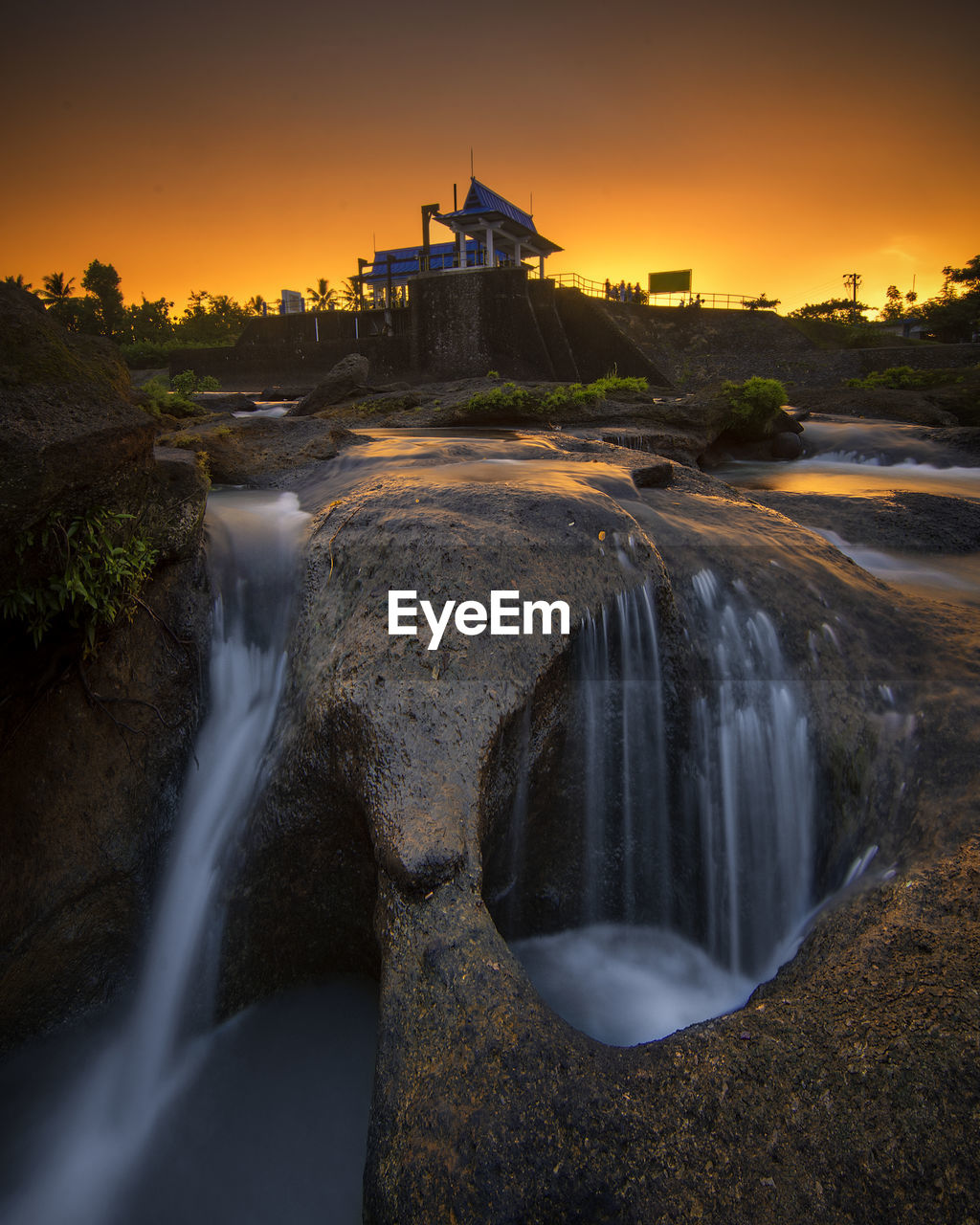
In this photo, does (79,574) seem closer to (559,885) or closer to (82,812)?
(82,812)

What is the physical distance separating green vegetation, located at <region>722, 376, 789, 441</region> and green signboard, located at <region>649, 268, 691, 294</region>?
1169 inches

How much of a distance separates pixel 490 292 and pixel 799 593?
83.5 ft

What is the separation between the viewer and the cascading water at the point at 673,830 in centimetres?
372

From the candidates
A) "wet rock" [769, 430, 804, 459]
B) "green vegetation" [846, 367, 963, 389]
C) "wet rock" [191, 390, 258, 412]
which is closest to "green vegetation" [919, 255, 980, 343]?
"green vegetation" [846, 367, 963, 389]

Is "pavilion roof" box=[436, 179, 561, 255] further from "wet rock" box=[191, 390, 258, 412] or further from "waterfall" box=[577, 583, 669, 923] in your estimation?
"waterfall" box=[577, 583, 669, 923]

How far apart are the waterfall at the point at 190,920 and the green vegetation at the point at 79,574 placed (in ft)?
2.77

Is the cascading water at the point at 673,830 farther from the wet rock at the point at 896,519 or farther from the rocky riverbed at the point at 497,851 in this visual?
the wet rock at the point at 896,519

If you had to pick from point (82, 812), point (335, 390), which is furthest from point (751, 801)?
point (335, 390)

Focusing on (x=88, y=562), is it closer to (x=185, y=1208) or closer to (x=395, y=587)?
(x=395, y=587)

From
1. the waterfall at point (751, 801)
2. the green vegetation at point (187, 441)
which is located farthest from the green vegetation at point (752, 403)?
the waterfall at point (751, 801)

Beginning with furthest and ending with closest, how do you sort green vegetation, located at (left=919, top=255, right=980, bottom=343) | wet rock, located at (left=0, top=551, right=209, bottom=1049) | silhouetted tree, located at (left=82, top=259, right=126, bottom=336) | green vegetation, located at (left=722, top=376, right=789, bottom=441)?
silhouetted tree, located at (left=82, top=259, right=126, bottom=336) < green vegetation, located at (left=919, top=255, right=980, bottom=343) < green vegetation, located at (left=722, top=376, right=789, bottom=441) < wet rock, located at (left=0, top=551, right=209, bottom=1049)

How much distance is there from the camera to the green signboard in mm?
38719

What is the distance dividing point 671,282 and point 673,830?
136 ft

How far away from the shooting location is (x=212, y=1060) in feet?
11.0
